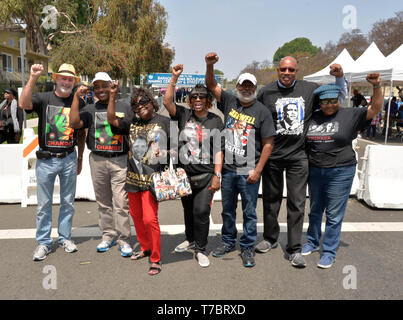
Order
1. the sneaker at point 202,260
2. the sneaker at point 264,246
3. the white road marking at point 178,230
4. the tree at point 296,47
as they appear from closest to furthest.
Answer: the sneaker at point 202,260 < the sneaker at point 264,246 < the white road marking at point 178,230 < the tree at point 296,47

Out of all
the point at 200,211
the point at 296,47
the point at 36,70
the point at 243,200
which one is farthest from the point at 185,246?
the point at 296,47

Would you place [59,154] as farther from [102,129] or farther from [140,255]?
[140,255]

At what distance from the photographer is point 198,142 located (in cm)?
342

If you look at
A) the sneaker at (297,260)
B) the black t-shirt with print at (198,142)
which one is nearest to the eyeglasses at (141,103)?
the black t-shirt with print at (198,142)

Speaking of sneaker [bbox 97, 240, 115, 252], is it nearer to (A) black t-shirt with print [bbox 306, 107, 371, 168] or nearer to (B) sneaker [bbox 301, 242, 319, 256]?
(B) sneaker [bbox 301, 242, 319, 256]

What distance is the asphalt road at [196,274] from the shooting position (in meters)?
2.98

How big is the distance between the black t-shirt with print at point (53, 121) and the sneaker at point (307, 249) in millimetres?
2940

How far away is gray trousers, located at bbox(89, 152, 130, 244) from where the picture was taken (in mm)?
3707

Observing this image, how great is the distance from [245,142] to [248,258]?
124 cm

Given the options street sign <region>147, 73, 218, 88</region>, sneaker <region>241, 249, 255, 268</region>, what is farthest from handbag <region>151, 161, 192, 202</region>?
street sign <region>147, 73, 218, 88</region>

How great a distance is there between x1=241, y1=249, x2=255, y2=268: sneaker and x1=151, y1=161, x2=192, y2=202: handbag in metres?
0.94

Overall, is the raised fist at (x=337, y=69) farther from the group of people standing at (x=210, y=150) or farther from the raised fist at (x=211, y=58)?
the raised fist at (x=211, y=58)
